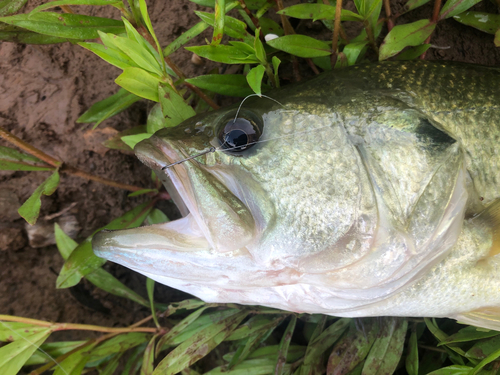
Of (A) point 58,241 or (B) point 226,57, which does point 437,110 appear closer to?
(B) point 226,57

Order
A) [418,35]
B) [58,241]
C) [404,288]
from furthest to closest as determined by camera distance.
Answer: [58,241]
[418,35]
[404,288]

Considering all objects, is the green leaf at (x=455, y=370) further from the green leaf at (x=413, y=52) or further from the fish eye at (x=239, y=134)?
the green leaf at (x=413, y=52)

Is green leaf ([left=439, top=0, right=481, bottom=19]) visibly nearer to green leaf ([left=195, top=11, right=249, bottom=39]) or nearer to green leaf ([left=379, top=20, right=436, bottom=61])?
green leaf ([left=379, top=20, right=436, bottom=61])

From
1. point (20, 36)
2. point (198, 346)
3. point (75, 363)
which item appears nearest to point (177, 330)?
point (198, 346)

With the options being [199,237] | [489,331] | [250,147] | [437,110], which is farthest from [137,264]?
[489,331]

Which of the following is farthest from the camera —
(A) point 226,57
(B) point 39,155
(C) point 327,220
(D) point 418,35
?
(B) point 39,155

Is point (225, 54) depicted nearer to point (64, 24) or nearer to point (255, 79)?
point (255, 79)

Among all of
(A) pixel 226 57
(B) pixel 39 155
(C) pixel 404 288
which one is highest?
(A) pixel 226 57

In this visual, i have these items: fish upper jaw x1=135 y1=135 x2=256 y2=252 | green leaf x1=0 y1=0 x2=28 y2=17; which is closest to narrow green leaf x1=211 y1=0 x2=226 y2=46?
fish upper jaw x1=135 y1=135 x2=256 y2=252
